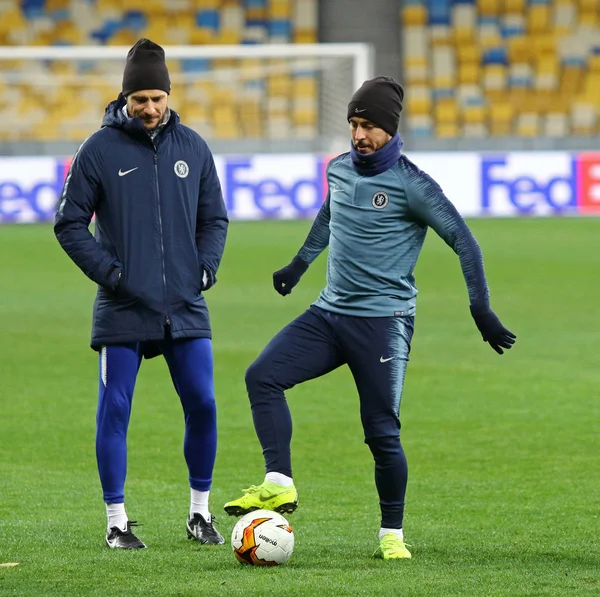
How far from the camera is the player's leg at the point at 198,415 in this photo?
5262 mm

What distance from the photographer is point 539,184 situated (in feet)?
76.6

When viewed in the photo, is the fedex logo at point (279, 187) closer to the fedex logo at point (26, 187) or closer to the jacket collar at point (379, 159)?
the fedex logo at point (26, 187)

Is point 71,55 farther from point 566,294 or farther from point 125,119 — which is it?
point 125,119

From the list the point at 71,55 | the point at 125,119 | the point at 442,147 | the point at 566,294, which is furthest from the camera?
the point at 442,147

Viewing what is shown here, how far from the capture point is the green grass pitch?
470cm

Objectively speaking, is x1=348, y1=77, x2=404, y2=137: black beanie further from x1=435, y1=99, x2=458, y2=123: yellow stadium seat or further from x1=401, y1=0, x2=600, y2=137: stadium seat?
x1=435, y1=99, x2=458, y2=123: yellow stadium seat

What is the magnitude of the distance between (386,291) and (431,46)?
25.8 meters

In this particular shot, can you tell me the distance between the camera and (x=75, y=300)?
1495 cm

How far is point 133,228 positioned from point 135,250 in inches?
3.3

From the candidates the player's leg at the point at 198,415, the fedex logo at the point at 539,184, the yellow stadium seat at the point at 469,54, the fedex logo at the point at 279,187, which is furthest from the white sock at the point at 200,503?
the yellow stadium seat at the point at 469,54

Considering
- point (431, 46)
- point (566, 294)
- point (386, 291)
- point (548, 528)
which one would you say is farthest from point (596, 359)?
point (431, 46)

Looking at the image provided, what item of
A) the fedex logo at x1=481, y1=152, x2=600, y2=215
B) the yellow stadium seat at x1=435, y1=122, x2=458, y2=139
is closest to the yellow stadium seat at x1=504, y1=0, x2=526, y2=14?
the yellow stadium seat at x1=435, y1=122, x2=458, y2=139

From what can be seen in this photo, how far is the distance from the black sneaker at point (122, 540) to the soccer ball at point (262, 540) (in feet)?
1.46

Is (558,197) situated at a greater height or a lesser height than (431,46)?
lesser
